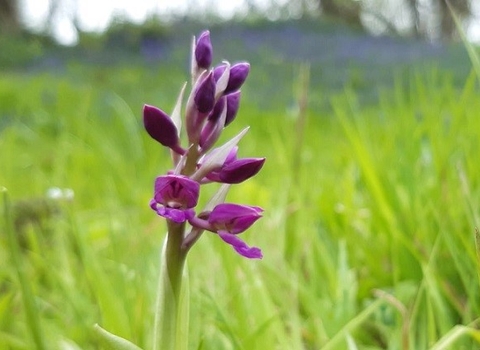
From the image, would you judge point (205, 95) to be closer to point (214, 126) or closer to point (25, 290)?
point (214, 126)

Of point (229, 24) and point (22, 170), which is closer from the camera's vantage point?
point (22, 170)

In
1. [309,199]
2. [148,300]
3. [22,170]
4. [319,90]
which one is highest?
[148,300]

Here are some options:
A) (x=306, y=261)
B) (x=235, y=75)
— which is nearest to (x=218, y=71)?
(x=235, y=75)

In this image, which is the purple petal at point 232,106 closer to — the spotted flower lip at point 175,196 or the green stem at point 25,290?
the spotted flower lip at point 175,196

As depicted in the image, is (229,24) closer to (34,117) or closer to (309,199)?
(34,117)

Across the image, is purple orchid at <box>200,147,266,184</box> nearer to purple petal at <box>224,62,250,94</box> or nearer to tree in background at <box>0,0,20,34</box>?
purple petal at <box>224,62,250,94</box>

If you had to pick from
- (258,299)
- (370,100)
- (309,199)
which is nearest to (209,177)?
(258,299)
